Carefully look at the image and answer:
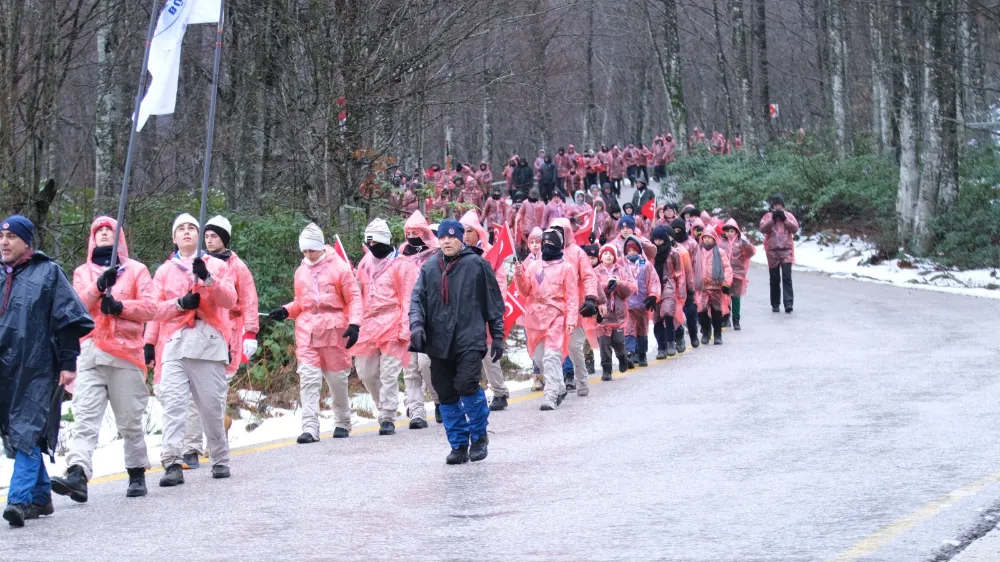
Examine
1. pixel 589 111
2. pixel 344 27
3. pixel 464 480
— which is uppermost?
pixel 589 111

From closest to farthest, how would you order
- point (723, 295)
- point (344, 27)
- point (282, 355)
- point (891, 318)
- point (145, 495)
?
point (145, 495) < point (282, 355) < point (344, 27) < point (723, 295) < point (891, 318)

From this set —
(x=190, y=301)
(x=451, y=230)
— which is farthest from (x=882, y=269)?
(x=190, y=301)

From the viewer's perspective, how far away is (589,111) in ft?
200

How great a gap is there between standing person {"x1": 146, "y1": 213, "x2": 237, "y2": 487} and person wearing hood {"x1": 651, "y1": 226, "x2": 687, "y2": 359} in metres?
8.44

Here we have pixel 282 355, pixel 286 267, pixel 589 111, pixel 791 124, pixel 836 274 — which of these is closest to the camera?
pixel 282 355

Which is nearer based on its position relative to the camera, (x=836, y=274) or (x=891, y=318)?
(x=891, y=318)

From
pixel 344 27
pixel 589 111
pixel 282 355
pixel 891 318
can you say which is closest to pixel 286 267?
pixel 282 355

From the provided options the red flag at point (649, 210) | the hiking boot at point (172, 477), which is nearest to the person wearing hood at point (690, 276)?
the red flag at point (649, 210)

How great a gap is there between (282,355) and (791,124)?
195 ft

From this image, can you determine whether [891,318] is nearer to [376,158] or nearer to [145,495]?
[376,158]

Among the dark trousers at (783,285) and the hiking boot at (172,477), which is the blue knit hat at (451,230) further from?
the dark trousers at (783,285)

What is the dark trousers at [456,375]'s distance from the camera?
9.75 meters

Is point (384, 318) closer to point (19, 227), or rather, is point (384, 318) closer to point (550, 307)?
point (550, 307)

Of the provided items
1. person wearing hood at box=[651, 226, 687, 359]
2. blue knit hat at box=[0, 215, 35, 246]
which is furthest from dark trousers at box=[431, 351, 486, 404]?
person wearing hood at box=[651, 226, 687, 359]
